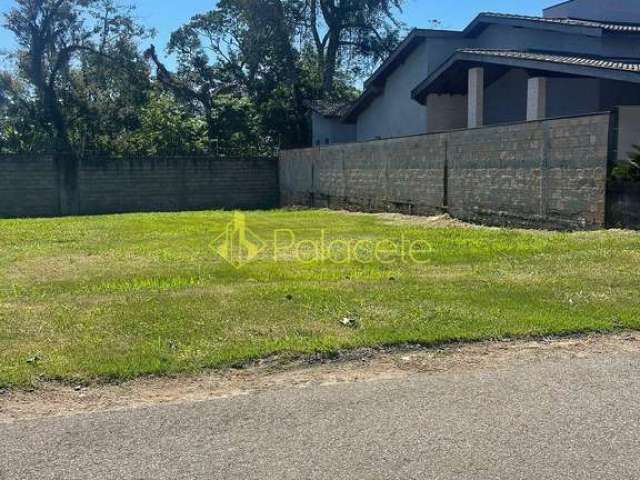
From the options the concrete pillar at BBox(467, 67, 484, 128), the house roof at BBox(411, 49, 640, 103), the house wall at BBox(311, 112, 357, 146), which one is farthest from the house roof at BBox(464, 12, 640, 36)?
the house wall at BBox(311, 112, 357, 146)

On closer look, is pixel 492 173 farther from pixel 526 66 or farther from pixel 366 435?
pixel 366 435

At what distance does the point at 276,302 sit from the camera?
688 cm

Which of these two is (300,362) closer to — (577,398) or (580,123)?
(577,398)

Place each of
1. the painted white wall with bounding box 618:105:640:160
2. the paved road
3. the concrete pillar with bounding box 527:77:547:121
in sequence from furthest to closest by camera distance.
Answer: the concrete pillar with bounding box 527:77:547:121
the painted white wall with bounding box 618:105:640:160
the paved road

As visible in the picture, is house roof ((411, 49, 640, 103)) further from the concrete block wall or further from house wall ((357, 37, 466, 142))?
the concrete block wall

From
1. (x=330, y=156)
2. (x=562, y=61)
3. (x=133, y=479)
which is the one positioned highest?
(x=562, y=61)

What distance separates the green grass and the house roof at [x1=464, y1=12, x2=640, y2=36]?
1129 centimetres

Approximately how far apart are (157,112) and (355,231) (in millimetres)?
20838

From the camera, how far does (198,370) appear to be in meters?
4.84

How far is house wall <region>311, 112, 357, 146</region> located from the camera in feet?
113

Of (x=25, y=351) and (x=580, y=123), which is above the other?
(x=580, y=123)

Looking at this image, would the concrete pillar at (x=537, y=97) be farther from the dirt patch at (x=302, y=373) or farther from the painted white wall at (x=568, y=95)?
the dirt patch at (x=302, y=373)

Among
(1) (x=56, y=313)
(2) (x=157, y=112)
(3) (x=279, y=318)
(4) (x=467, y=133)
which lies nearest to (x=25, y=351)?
(1) (x=56, y=313)

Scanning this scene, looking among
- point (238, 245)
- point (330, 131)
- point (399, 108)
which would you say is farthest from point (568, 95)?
point (330, 131)
